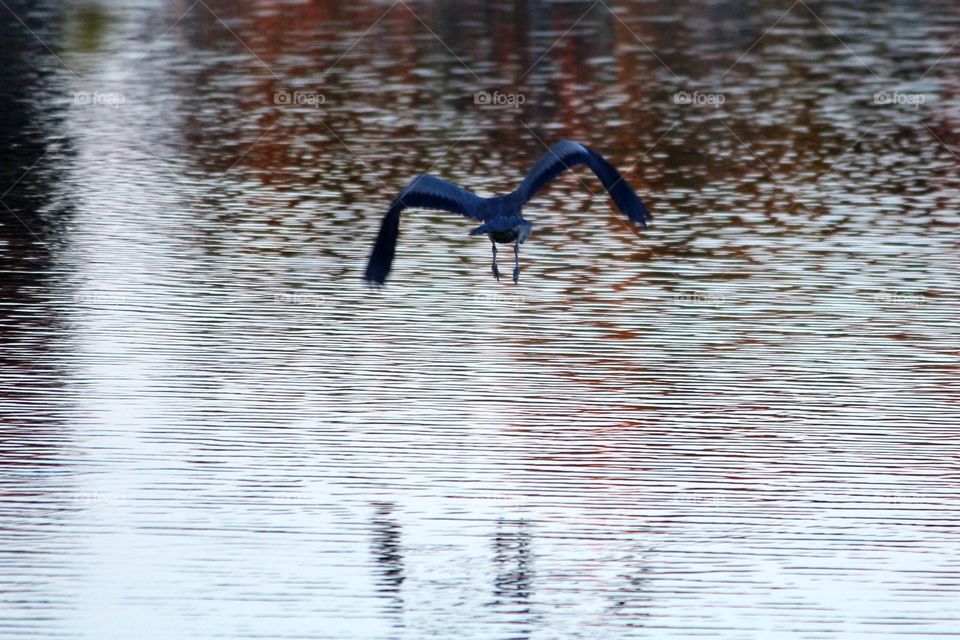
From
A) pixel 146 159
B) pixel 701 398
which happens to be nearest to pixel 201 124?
pixel 146 159

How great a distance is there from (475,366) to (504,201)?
257 centimetres

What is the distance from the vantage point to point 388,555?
12.7m

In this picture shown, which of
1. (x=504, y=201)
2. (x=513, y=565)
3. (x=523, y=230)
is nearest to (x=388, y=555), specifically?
(x=513, y=565)

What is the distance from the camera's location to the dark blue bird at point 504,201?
1443 cm

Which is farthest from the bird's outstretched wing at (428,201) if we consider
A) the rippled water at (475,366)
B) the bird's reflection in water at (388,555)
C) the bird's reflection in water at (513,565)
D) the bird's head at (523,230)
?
the bird's reflection in water at (513,565)

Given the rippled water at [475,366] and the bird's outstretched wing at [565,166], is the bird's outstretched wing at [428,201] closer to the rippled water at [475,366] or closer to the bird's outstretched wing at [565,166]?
the bird's outstretched wing at [565,166]

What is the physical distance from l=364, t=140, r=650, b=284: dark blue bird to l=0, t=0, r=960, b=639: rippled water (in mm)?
1350

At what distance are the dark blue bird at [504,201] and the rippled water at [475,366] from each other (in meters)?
1.35

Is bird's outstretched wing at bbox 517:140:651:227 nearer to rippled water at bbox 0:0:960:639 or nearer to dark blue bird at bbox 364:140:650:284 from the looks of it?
dark blue bird at bbox 364:140:650:284

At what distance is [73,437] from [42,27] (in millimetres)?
26308

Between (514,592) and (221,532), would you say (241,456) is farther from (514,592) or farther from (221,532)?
(514,592)

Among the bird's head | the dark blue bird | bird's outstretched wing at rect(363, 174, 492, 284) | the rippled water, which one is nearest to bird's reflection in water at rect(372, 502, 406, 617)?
the rippled water

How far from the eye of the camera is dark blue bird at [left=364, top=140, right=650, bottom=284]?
14.4m

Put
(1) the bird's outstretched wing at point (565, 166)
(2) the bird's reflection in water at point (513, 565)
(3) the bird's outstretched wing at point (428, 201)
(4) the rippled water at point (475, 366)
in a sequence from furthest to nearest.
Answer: (3) the bird's outstretched wing at point (428, 201) → (1) the bird's outstretched wing at point (565, 166) → (4) the rippled water at point (475, 366) → (2) the bird's reflection in water at point (513, 565)
